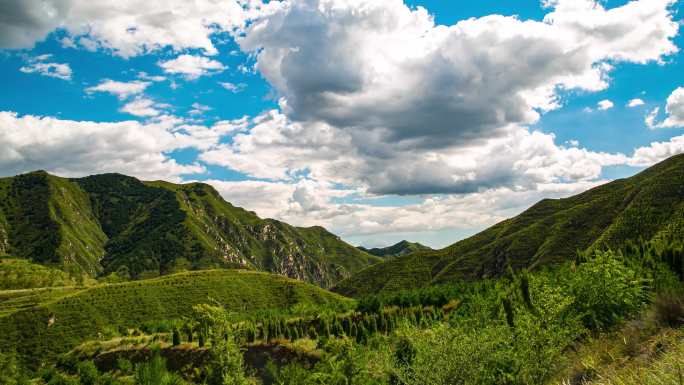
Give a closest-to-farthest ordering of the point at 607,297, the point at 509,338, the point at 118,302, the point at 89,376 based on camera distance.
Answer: the point at 509,338 → the point at 607,297 → the point at 89,376 → the point at 118,302

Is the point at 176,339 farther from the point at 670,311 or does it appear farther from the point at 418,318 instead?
the point at 670,311

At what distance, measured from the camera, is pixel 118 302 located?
12488cm

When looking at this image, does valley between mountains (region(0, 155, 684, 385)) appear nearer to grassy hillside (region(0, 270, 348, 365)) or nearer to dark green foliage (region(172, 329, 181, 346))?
dark green foliage (region(172, 329, 181, 346))

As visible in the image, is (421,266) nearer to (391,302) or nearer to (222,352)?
(391,302)

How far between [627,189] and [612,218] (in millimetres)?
21063

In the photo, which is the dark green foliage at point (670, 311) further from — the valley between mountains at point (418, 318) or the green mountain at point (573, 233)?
the green mountain at point (573, 233)

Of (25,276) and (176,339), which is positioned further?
(25,276)

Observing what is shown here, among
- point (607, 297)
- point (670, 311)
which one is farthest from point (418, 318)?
point (670, 311)

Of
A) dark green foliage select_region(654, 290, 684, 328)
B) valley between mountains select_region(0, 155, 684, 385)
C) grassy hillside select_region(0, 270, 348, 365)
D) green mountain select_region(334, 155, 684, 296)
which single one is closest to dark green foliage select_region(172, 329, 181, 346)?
valley between mountains select_region(0, 155, 684, 385)

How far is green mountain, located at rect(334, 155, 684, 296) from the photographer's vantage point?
113 m

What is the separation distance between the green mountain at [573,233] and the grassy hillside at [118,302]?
169 feet

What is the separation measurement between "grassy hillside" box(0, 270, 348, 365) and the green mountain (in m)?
51.4

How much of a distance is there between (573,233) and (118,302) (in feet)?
450

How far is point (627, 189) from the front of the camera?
6029 inches
